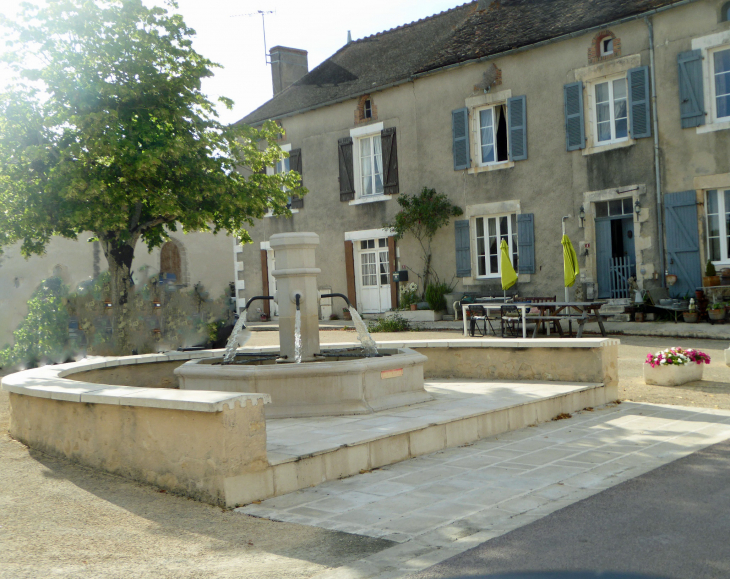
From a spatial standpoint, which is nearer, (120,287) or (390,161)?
(120,287)

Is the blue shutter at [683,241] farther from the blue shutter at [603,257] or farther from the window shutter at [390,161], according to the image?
the window shutter at [390,161]

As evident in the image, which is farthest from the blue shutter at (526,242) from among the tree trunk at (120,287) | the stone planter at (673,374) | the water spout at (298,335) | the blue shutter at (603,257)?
the water spout at (298,335)

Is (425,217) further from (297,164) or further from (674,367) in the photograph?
(674,367)

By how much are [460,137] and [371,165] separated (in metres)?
3.24

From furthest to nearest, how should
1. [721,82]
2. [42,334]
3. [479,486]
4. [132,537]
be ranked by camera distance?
1. [721,82]
2. [42,334]
3. [479,486]
4. [132,537]

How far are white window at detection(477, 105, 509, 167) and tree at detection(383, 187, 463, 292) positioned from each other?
138cm

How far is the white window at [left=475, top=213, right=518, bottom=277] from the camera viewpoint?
58.7ft

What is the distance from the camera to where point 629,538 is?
3.64 m

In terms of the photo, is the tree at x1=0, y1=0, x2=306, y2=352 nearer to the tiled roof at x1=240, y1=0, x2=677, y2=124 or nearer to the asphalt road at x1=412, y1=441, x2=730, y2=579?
the asphalt road at x1=412, y1=441, x2=730, y2=579

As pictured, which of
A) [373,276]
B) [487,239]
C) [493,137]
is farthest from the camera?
[373,276]

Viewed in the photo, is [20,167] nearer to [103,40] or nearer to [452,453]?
[103,40]

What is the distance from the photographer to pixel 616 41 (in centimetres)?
1582

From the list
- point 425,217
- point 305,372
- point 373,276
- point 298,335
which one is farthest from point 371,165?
point 305,372

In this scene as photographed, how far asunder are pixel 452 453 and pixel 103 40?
25.6ft
